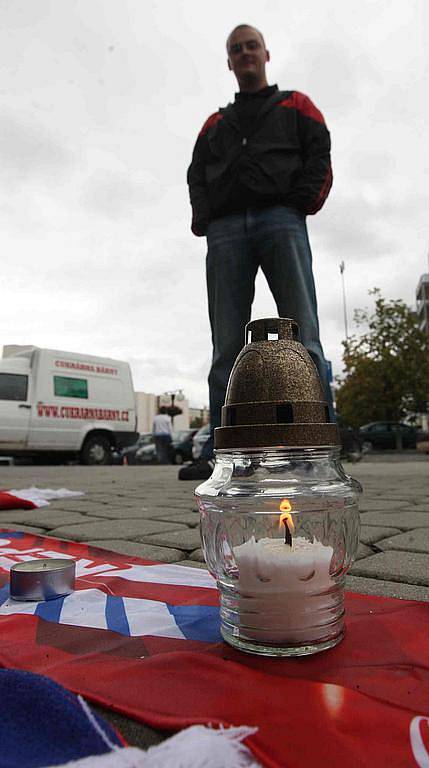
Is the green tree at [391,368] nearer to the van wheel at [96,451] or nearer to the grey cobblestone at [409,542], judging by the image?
the van wheel at [96,451]

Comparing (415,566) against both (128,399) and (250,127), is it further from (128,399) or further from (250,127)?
(128,399)

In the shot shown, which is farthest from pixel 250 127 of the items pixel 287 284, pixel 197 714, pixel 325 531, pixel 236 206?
pixel 197 714

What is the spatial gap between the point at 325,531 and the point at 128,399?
1128 centimetres

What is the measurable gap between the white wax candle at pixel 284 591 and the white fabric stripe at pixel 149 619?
16 cm

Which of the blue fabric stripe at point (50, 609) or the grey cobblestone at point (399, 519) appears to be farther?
the grey cobblestone at point (399, 519)

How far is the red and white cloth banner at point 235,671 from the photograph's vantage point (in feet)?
2.08

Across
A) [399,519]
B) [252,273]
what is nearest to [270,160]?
[252,273]

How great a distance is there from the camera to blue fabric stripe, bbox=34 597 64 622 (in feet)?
3.63

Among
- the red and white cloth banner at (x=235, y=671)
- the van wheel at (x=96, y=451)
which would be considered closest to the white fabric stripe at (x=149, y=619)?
the red and white cloth banner at (x=235, y=671)

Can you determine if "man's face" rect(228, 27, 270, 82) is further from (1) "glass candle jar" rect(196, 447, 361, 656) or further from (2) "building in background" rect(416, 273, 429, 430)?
(2) "building in background" rect(416, 273, 429, 430)

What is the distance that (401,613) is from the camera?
107 cm

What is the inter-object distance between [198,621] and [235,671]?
271 millimetres

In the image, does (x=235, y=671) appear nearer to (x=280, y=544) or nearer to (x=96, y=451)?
(x=280, y=544)

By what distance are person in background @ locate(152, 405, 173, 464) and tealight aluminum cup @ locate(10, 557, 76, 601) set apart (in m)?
10.6
